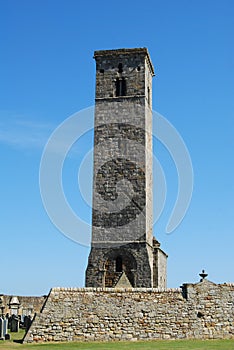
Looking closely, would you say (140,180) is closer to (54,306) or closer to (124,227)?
(124,227)

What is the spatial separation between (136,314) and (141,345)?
2.10 m

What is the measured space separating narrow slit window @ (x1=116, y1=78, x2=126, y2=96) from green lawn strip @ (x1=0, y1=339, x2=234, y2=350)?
19679mm

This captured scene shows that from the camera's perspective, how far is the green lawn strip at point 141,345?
18.6m

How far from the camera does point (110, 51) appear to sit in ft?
121

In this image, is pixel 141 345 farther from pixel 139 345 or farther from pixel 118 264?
pixel 118 264

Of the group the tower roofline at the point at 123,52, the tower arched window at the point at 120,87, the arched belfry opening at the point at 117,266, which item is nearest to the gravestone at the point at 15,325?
the arched belfry opening at the point at 117,266

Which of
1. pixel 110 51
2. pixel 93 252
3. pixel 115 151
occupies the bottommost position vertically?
pixel 93 252

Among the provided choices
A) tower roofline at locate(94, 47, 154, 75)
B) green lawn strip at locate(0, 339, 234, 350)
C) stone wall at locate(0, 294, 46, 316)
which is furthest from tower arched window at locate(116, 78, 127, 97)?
green lawn strip at locate(0, 339, 234, 350)

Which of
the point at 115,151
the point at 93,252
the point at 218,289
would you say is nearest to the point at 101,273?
the point at 93,252

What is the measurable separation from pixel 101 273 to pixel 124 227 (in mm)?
3119

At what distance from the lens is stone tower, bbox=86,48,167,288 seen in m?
33.5

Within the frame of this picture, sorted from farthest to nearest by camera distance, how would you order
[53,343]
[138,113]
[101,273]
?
[138,113]
[101,273]
[53,343]

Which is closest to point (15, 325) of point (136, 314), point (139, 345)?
point (136, 314)

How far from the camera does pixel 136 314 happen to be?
21.4 meters
